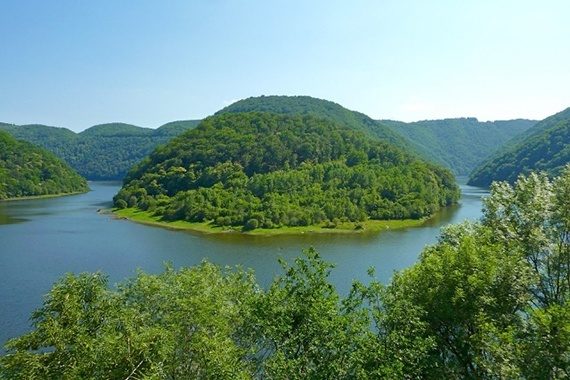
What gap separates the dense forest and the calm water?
23.9 metres

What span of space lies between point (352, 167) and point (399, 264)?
3470 inches

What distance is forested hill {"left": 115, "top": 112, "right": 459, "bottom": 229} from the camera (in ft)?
368

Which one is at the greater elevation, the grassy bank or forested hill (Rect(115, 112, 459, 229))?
forested hill (Rect(115, 112, 459, 229))

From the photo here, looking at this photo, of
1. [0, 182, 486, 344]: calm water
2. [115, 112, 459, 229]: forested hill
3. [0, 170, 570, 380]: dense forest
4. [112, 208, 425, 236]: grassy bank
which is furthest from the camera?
[115, 112, 459, 229]: forested hill

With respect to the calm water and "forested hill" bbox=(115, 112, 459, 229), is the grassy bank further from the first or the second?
the calm water

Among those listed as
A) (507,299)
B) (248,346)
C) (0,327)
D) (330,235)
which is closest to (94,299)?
(248,346)

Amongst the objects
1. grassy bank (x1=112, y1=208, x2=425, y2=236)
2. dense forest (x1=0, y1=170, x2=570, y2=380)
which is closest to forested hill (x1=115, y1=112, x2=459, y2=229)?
grassy bank (x1=112, y1=208, x2=425, y2=236)

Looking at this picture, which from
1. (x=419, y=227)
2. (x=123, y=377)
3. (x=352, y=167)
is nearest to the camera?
(x=123, y=377)

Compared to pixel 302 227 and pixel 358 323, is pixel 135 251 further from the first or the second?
pixel 358 323

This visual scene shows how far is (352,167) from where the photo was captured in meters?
151

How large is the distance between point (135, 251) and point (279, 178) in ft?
200

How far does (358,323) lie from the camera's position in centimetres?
1842

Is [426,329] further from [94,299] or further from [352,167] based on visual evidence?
[352,167]

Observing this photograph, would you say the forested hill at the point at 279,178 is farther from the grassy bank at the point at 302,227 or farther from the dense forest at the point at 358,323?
the dense forest at the point at 358,323
